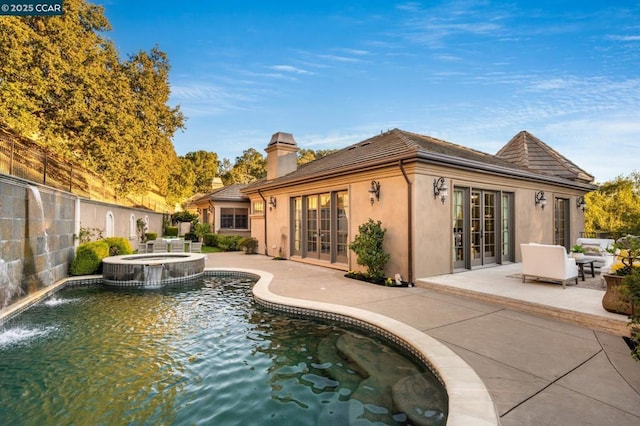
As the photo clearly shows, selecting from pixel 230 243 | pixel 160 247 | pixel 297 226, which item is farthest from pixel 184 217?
pixel 297 226

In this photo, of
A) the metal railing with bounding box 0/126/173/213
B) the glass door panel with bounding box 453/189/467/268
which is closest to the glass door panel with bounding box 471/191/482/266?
the glass door panel with bounding box 453/189/467/268

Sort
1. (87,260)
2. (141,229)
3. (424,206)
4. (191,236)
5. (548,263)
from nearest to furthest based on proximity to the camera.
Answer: (548,263)
(424,206)
(87,260)
(141,229)
(191,236)

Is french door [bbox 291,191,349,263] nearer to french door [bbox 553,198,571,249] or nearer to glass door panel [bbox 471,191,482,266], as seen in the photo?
glass door panel [bbox 471,191,482,266]

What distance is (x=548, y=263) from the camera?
23.3 feet

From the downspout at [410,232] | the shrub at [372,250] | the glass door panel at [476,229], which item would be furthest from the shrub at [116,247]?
the glass door panel at [476,229]

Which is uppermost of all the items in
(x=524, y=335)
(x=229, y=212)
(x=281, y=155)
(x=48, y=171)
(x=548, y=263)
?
(x=281, y=155)

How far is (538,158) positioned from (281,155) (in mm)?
12374

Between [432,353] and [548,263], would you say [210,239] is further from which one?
[432,353]

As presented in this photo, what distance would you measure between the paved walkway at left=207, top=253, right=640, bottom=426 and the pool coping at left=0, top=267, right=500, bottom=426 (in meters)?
0.15

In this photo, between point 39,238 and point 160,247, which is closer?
point 39,238

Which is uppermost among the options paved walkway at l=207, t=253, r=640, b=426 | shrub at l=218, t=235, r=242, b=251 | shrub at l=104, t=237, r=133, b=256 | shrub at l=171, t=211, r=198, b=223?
shrub at l=171, t=211, r=198, b=223

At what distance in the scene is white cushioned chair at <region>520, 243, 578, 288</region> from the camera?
22.6 feet

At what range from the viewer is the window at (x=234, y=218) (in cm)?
2200

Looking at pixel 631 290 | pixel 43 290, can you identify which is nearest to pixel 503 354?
pixel 631 290
